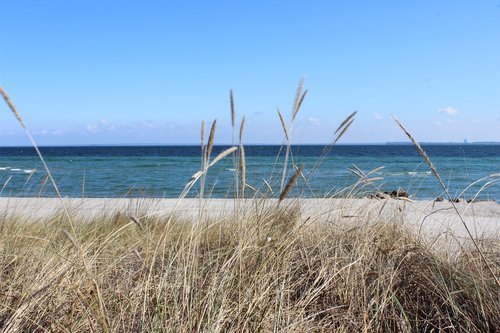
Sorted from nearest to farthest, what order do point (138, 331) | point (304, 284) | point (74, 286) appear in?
point (138, 331) < point (74, 286) < point (304, 284)

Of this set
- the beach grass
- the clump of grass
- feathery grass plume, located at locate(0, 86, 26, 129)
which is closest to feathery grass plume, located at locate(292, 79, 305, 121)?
the beach grass

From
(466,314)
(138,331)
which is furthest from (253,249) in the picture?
(466,314)

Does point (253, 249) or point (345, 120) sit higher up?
point (345, 120)

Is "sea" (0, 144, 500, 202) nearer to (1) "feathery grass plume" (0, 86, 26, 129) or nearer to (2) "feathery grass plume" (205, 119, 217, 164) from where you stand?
(2) "feathery grass plume" (205, 119, 217, 164)

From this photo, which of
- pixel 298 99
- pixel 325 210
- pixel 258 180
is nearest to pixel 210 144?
pixel 298 99

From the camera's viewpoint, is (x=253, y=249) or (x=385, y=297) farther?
(x=253, y=249)

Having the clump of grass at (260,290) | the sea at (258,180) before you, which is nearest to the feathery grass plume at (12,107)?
the clump of grass at (260,290)

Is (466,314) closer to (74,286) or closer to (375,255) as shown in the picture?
(375,255)

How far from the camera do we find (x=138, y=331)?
190cm

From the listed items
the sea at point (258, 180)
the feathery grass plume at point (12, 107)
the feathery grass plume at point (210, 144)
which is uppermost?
the feathery grass plume at point (12, 107)

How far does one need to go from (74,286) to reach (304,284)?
1.15m

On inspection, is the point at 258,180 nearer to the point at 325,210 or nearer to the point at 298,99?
the point at 325,210

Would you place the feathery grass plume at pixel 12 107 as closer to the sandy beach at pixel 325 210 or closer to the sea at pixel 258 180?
the sandy beach at pixel 325 210

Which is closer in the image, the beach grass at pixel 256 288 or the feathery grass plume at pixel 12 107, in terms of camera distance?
the feathery grass plume at pixel 12 107
